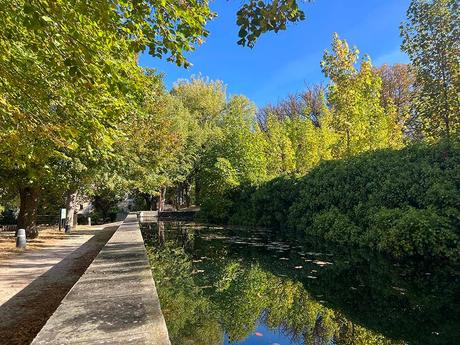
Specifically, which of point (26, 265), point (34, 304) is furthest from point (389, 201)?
point (26, 265)

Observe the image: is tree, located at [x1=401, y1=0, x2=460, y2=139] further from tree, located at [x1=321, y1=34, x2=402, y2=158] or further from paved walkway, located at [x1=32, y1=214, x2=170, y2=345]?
paved walkway, located at [x1=32, y1=214, x2=170, y2=345]

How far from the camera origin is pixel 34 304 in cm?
675

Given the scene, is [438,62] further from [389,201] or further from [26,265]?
[26,265]

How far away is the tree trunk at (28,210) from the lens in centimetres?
1747

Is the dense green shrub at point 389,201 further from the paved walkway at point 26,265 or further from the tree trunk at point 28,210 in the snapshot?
the tree trunk at point 28,210

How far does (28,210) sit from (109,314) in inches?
639

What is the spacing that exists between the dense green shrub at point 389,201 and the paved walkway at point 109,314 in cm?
873

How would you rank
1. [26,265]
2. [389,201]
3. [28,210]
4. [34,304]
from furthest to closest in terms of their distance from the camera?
1. [28,210]
2. [389,201]
3. [26,265]
4. [34,304]

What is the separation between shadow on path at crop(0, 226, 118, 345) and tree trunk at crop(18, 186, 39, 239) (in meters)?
7.98

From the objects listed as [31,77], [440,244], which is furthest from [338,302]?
[31,77]

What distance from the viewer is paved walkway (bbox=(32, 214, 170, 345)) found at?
9.86 feet

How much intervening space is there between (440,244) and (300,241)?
19.6ft

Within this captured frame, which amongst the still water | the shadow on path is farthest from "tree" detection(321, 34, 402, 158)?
the shadow on path

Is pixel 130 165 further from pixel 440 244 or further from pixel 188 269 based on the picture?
pixel 440 244
